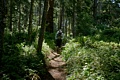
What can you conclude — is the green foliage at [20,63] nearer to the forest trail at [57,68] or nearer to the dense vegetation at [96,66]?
the forest trail at [57,68]

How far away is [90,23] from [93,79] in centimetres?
1560

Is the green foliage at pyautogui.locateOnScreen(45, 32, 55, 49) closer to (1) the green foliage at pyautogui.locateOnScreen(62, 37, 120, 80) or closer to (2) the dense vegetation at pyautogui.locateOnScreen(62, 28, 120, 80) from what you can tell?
(2) the dense vegetation at pyautogui.locateOnScreen(62, 28, 120, 80)

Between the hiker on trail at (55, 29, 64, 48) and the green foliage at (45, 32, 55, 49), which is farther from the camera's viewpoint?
the green foliage at (45, 32, 55, 49)

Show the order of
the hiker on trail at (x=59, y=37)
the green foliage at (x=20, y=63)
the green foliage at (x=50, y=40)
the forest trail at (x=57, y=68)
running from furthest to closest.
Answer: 1. the green foliage at (x=50, y=40)
2. the hiker on trail at (x=59, y=37)
3. the forest trail at (x=57, y=68)
4. the green foliage at (x=20, y=63)

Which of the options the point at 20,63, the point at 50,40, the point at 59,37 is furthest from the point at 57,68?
the point at 50,40

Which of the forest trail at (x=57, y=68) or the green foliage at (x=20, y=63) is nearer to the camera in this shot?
the green foliage at (x=20, y=63)

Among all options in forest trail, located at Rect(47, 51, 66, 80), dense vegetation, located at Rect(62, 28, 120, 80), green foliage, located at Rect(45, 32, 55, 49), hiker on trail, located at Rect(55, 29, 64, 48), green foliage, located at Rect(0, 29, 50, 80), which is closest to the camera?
dense vegetation, located at Rect(62, 28, 120, 80)

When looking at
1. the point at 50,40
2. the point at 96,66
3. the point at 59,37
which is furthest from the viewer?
the point at 50,40

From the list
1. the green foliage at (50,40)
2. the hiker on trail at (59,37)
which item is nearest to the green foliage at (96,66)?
the hiker on trail at (59,37)

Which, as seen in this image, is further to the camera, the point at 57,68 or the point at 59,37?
the point at 59,37

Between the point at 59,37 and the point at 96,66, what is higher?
the point at 96,66

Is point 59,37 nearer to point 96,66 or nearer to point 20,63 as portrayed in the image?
point 20,63

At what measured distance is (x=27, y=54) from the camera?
37.8ft

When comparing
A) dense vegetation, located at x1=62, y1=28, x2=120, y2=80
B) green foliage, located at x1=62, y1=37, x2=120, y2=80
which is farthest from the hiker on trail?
green foliage, located at x1=62, y1=37, x2=120, y2=80
